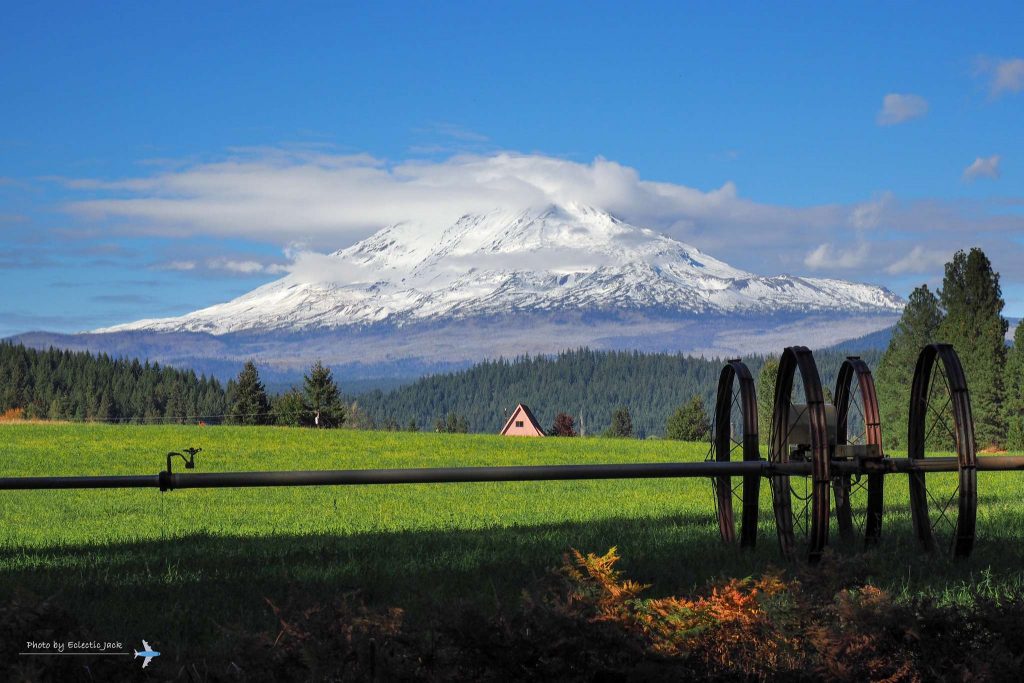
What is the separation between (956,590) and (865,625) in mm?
3697

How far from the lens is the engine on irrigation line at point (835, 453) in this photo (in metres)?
8.73

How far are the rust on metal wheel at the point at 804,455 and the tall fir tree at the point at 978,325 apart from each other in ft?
215

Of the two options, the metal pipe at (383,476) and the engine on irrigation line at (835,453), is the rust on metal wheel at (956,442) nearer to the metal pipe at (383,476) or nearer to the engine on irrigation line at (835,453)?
the engine on irrigation line at (835,453)

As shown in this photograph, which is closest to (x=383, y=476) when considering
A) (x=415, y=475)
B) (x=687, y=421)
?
(x=415, y=475)

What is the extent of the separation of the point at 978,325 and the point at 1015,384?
4.46 meters

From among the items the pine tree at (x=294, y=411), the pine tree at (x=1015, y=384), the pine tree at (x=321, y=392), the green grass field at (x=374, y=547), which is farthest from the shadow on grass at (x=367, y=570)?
the pine tree at (x=321, y=392)

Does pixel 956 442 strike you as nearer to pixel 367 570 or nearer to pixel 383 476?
pixel 367 570

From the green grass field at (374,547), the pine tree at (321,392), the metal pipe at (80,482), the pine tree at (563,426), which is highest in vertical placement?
the pine tree at (321,392)

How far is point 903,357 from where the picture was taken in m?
84.8

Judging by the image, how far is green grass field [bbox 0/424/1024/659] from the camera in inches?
321

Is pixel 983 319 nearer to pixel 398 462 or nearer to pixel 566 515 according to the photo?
pixel 398 462

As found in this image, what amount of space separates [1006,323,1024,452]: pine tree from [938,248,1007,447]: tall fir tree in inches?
37.1

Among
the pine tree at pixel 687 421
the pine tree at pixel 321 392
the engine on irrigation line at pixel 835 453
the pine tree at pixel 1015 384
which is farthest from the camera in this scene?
the pine tree at pixel 687 421

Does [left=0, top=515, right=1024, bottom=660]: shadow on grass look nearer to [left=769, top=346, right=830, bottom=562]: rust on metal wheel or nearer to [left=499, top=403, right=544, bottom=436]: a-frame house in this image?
[left=769, top=346, right=830, bottom=562]: rust on metal wheel
